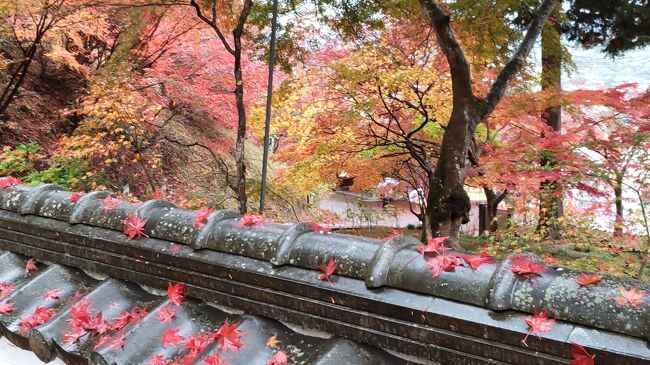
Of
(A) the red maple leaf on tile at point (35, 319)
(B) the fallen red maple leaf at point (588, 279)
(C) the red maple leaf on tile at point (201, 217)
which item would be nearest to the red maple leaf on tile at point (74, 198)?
(A) the red maple leaf on tile at point (35, 319)

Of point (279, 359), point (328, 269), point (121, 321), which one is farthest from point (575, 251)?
point (121, 321)

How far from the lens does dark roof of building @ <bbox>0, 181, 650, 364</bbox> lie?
1094mm

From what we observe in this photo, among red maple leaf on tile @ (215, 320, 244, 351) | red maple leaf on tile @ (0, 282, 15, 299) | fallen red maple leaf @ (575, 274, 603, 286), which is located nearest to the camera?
fallen red maple leaf @ (575, 274, 603, 286)

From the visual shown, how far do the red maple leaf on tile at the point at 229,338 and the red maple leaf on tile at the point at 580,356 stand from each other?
0.91 meters

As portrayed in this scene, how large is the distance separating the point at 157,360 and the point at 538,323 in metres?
1.13

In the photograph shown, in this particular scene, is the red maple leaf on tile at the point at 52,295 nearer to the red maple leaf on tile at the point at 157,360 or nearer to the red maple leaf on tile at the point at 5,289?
the red maple leaf on tile at the point at 5,289

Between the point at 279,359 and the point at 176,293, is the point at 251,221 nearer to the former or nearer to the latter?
the point at 176,293

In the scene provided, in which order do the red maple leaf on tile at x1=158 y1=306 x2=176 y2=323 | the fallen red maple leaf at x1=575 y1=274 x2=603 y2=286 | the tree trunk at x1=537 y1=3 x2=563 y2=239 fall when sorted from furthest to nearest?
1. the tree trunk at x1=537 y1=3 x2=563 y2=239
2. the red maple leaf on tile at x1=158 y1=306 x2=176 y2=323
3. the fallen red maple leaf at x1=575 y1=274 x2=603 y2=286

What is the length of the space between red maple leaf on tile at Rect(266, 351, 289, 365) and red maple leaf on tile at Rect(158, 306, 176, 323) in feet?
1.52

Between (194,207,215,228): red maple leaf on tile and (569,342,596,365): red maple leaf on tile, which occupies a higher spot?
(194,207,215,228): red maple leaf on tile

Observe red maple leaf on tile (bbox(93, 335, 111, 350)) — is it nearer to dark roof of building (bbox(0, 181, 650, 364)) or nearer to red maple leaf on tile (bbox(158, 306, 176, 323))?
red maple leaf on tile (bbox(158, 306, 176, 323))

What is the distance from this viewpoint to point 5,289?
6.95 ft

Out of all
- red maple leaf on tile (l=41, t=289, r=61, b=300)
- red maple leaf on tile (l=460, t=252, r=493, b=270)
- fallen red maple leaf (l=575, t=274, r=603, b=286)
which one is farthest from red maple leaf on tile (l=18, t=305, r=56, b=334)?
fallen red maple leaf (l=575, t=274, r=603, b=286)

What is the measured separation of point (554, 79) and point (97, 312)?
8704mm
